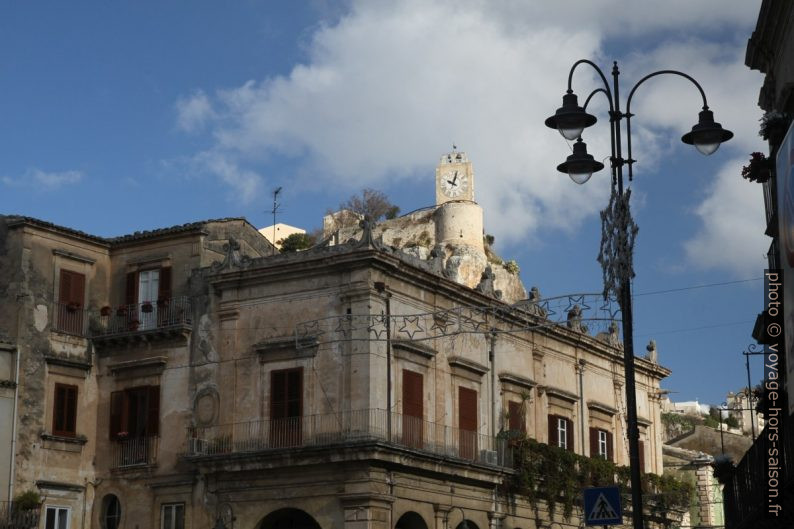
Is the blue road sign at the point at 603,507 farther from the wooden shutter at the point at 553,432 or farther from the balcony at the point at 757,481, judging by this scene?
the wooden shutter at the point at 553,432

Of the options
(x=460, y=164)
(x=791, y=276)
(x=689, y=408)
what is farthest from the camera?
(x=689, y=408)

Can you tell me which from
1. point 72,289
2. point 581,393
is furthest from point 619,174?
point 581,393

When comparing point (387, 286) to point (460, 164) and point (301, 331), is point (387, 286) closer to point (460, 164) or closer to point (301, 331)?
point (301, 331)

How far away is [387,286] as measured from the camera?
3394 centimetres

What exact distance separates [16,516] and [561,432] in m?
16.6

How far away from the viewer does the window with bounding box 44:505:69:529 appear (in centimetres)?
3459

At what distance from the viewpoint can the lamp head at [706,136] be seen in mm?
18219

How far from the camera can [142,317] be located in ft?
120

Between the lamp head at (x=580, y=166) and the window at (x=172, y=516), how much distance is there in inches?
759

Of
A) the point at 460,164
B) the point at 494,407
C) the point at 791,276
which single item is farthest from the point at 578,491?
the point at 460,164

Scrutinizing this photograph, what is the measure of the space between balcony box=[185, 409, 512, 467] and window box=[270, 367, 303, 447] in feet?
0.08

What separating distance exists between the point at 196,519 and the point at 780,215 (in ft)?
70.1

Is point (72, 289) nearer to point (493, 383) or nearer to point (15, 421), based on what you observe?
point (15, 421)

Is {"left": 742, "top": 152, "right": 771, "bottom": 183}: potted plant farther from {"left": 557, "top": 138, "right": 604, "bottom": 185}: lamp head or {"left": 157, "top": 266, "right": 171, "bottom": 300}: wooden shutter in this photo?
{"left": 157, "top": 266, "right": 171, "bottom": 300}: wooden shutter
